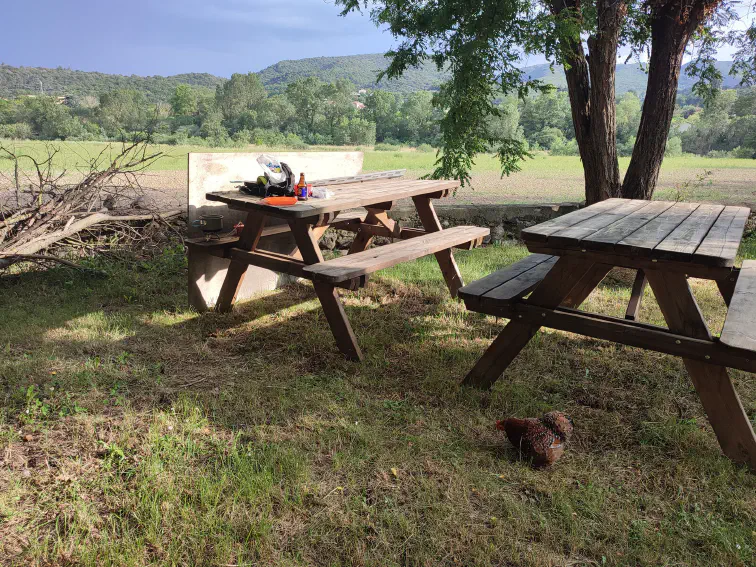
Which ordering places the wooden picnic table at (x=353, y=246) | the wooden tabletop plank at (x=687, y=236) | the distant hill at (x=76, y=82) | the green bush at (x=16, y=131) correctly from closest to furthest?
the wooden tabletop plank at (x=687, y=236)
the wooden picnic table at (x=353, y=246)
the green bush at (x=16, y=131)
the distant hill at (x=76, y=82)

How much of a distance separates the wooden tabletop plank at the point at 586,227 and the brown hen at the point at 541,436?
74cm

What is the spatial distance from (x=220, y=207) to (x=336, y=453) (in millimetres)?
2548

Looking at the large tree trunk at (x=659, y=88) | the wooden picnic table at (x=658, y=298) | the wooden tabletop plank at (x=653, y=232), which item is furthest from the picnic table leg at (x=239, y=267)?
the large tree trunk at (x=659, y=88)

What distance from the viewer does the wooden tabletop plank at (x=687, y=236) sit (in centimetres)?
219

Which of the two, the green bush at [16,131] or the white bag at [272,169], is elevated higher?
the green bush at [16,131]

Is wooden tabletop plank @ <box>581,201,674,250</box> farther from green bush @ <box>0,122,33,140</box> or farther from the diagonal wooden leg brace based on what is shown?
green bush @ <box>0,122,33,140</box>

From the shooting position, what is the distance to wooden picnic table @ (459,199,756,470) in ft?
7.24

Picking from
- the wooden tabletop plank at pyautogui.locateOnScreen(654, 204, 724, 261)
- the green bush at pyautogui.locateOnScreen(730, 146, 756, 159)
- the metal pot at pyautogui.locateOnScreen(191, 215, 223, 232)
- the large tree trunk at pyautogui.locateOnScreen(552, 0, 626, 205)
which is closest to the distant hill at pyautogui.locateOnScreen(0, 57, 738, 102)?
the large tree trunk at pyautogui.locateOnScreen(552, 0, 626, 205)

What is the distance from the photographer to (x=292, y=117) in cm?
1217

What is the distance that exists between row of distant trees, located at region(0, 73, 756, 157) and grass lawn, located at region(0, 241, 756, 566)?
3035 millimetres

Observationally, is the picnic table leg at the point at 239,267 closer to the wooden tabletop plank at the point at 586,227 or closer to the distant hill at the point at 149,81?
the wooden tabletop plank at the point at 586,227

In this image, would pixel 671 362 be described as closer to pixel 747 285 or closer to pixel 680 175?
pixel 747 285

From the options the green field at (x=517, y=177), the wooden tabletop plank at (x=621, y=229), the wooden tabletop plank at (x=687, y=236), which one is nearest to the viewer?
the wooden tabletop plank at (x=687, y=236)

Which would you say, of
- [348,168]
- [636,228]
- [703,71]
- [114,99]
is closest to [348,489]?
[636,228]
